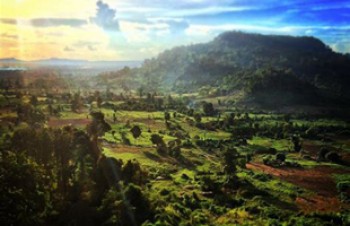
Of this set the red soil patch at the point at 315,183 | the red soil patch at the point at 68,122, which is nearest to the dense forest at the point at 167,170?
the red soil patch at the point at 315,183

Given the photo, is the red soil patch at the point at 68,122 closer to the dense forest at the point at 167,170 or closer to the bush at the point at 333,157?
the dense forest at the point at 167,170

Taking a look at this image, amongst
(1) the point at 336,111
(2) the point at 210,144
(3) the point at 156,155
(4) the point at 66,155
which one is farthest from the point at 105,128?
(1) the point at 336,111

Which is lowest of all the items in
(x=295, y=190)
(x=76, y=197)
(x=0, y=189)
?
(x=295, y=190)

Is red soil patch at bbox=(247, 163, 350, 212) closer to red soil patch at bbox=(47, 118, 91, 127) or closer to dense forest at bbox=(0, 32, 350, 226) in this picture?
dense forest at bbox=(0, 32, 350, 226)

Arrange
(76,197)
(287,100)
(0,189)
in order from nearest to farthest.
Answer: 1. (0,189)
2. (76,197)
3. (287,100)

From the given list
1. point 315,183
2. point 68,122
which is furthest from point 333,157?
point 68,122

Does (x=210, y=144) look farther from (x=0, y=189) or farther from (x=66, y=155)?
(x=0, y=189)

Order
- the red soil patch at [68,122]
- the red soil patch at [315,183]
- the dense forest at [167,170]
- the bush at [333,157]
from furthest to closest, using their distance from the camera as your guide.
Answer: the red soil patch at [68,122] → the bush at [333,157] → the red soil patch at [315,183] → the dense forest at [167,170]

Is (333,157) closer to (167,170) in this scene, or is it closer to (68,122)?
A: (167,170)
